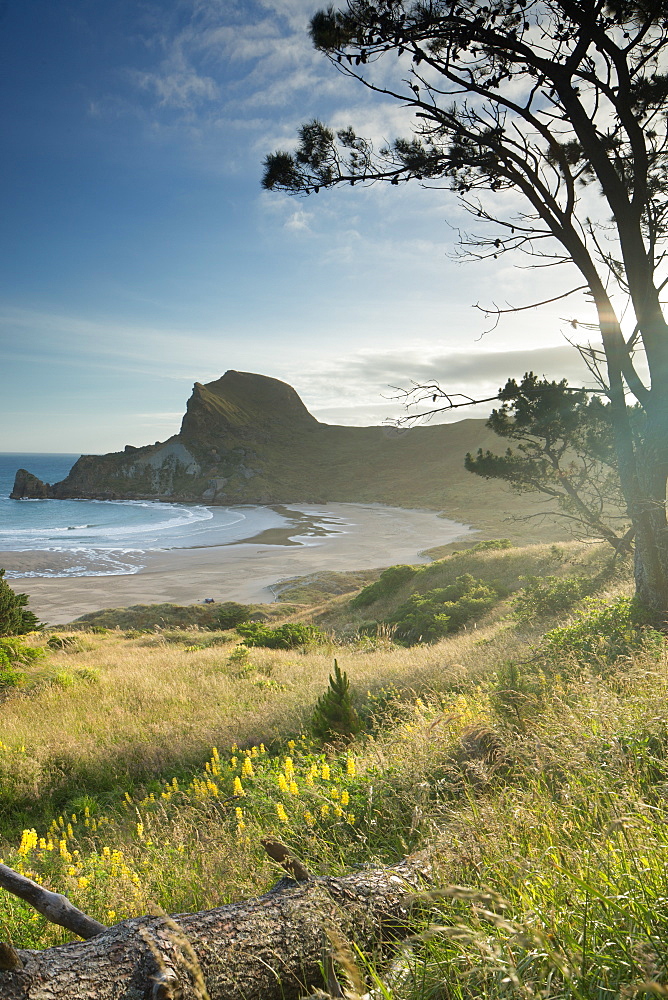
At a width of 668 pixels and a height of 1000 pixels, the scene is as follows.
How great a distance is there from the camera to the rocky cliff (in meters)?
112

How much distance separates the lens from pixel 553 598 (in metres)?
12.9

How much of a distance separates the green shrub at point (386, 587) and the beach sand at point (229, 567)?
8.40m

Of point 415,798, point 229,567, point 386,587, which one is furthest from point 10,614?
point 229,567

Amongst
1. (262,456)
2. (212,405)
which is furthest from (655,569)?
(212,405)

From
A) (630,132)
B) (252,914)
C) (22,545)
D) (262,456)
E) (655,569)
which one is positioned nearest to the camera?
(252,914)

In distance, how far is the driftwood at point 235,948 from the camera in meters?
1.64

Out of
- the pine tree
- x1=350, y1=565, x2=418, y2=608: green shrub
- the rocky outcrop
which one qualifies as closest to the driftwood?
the pine tree

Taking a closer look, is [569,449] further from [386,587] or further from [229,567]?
[229,567]

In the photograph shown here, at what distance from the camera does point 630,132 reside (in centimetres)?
634

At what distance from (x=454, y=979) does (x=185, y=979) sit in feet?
2.79

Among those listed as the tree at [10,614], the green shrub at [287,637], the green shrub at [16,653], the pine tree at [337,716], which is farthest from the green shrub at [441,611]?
the tree at [10,614]

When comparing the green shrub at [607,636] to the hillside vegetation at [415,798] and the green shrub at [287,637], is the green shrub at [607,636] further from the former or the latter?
the green shrub at [287,637]

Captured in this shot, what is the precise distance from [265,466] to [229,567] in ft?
301

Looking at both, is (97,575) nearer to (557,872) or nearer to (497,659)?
(497,659)
